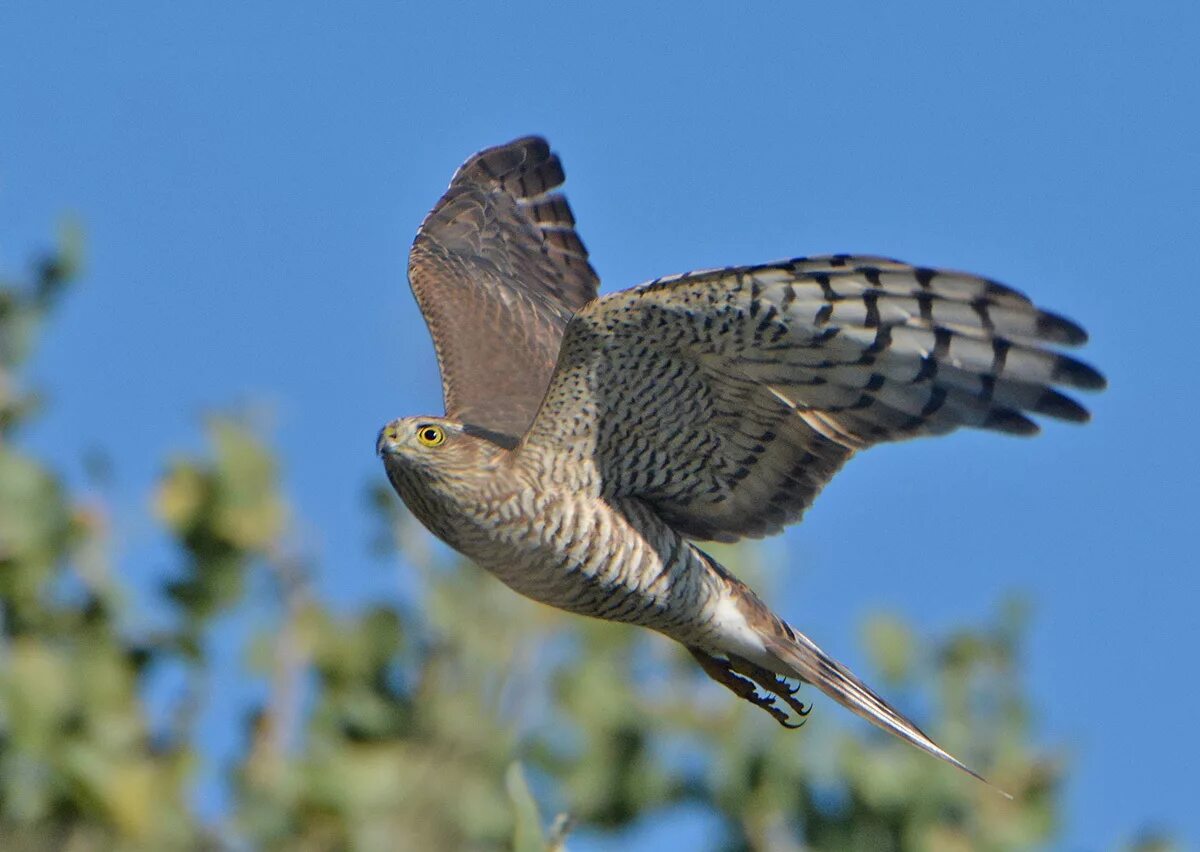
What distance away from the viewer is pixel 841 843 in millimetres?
8750

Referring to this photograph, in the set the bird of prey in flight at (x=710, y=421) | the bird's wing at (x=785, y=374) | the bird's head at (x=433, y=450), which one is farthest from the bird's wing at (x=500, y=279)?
the bird's wing at (x=785, y=374)

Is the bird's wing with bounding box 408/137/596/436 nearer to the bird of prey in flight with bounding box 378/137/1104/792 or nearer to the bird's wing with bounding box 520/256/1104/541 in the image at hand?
the bird of prey in flight with bounding box 378/137/1104/792

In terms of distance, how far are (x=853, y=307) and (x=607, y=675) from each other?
15.9 ft

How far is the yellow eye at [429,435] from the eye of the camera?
604 cm

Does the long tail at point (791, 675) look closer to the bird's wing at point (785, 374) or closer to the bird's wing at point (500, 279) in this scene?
the bird's wing at point (785, 374)

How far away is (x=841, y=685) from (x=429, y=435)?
149cm

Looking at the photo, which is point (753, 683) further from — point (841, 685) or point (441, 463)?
point (441, 463)

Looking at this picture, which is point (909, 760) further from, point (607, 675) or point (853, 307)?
point (853, 307)

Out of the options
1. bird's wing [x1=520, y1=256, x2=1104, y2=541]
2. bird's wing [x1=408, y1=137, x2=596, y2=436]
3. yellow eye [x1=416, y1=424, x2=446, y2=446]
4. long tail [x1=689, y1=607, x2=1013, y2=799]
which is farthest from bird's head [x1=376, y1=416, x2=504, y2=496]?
long tail [x1=689, y1=607, x2=1013, y2=799]

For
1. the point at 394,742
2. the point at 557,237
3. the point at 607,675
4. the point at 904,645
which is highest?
the point at 557,237

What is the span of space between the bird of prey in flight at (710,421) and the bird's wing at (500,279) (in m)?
0.02

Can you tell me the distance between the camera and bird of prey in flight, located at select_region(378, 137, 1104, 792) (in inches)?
219

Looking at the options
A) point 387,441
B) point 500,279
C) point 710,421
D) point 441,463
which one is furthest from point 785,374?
point 500,279

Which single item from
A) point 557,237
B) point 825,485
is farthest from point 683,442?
point 557,237
